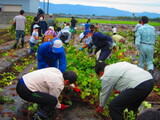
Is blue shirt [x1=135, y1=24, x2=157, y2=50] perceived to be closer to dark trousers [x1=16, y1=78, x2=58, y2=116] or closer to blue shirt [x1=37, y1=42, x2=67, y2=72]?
blue shirt [x1=37, y1=42, x2=67, y2=72]

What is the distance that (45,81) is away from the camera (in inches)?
134

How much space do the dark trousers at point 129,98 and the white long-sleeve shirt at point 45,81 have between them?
0.87 m

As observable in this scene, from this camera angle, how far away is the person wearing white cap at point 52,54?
4418 mm

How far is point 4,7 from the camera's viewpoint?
26.6 m

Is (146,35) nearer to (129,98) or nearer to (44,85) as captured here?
(129,98)

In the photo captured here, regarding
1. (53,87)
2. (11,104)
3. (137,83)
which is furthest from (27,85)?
(137,83)

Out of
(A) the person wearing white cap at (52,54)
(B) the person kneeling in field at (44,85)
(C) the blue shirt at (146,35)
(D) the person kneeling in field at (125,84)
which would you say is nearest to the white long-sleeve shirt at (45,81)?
(B) the person kneeling in field at (44,85)

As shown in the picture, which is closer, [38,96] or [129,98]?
[129,98]

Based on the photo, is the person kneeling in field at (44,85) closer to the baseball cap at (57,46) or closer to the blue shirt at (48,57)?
the baseball cap at (57,46)

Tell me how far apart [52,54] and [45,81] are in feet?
4.46

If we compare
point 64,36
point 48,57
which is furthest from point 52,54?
point 64,36

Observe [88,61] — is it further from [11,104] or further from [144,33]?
[11,104]

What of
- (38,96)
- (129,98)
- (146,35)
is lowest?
(38,96)

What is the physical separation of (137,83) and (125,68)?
28cm
